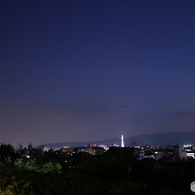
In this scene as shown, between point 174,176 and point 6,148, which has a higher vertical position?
point 6,148

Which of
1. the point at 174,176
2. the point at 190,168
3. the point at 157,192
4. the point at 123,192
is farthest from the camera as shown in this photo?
the point at 190,168

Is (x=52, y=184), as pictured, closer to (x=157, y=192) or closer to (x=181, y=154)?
(x=157, y=192)

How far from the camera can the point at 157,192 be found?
5.45 m

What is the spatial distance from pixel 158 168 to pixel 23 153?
1254cm

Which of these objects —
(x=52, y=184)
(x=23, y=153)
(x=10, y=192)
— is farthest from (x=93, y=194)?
(x=23, y=153)

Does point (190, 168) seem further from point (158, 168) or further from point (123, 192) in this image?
point (123, 192)

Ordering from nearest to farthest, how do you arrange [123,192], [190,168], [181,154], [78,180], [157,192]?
[123,192]
[157,192]
[78,180]
[190,168]
[181,154]

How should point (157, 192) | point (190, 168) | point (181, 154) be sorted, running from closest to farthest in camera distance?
point (157, 192) → point (190, 168) → point (181, 154)

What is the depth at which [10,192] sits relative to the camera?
5379 millimetres

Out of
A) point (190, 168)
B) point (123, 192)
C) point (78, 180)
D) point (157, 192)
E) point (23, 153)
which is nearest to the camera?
point (123, 192)

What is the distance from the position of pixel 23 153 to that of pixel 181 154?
23.0 meters

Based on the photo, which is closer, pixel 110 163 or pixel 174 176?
pixel 110 163

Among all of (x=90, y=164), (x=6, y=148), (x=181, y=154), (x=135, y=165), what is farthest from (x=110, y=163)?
(x=181, y=154)

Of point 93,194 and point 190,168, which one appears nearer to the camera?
point 93,194
